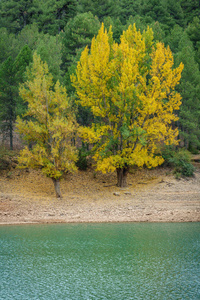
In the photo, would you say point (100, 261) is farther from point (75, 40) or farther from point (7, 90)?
point (75, 40)

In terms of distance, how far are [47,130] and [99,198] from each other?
508 cm

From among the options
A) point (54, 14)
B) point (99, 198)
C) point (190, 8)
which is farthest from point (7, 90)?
point (190, 8)

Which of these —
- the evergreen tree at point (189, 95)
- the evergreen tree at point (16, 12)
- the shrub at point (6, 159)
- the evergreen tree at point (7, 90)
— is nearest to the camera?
the shrub at point (6, 159)

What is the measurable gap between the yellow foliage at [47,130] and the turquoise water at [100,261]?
5045 millimetres

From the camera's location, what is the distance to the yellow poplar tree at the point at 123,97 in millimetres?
22188

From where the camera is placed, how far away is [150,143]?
2419 centimetres

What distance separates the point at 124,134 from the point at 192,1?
36216mm

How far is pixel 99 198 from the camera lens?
2178 centimetres

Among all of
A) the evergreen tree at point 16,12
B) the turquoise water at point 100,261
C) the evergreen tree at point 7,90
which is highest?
the evergreen tree at point 16,12

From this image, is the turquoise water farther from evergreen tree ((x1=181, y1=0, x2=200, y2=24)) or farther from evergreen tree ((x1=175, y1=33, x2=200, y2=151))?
evergreen tree ((x1=181, y1=0, x2=200, y2=24))

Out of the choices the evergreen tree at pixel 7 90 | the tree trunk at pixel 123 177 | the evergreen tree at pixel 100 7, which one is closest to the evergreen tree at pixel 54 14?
the evergreen tree at pixel 100 7

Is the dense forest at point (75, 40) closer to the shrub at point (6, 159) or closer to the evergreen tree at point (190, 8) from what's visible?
the evergreen tree at point (190, 8)

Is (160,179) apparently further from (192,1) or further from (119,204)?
(192,1)

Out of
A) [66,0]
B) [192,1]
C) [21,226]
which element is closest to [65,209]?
[21,226]
